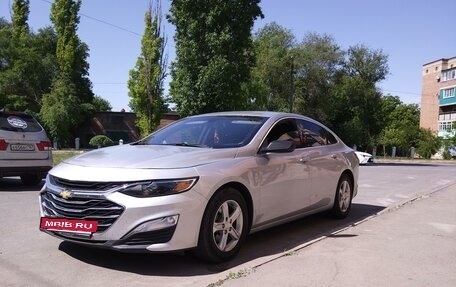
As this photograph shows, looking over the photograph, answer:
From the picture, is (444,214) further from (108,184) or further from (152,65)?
(152,65)

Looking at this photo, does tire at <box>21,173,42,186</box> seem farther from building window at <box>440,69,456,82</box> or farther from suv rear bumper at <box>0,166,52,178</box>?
building window at <box>440,69,456,82</box>

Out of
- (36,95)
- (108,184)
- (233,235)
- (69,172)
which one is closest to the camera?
(108,184)

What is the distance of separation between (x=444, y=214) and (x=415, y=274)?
4210 mm

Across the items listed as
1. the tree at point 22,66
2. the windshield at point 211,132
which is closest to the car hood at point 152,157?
the windshield at point 211,132

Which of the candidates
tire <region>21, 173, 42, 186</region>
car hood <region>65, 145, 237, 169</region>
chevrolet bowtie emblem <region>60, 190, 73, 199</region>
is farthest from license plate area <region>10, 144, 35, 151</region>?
chevrolet bowtie emblem <region>60, 190, 73, 199</region>

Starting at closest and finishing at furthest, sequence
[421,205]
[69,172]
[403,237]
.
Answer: [69,172]
[403,237]
[421,205]

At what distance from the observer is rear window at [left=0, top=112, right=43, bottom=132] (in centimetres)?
1005

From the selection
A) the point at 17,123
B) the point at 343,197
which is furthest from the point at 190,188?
the point at 17,123

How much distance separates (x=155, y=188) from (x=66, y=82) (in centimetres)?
4614

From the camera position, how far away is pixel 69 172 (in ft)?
15.7

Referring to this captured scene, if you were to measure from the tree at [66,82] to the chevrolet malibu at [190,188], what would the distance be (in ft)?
136

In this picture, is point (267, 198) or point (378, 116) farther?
point (378, 116)

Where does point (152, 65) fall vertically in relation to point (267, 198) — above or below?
above

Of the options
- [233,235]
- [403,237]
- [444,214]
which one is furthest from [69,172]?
[444,214]
